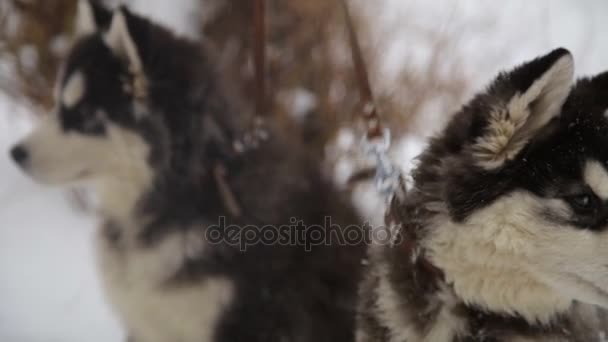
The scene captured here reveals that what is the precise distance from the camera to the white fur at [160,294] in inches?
55.7

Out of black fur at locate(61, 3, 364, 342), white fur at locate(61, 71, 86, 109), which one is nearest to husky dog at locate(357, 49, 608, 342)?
black fur at locate(61, 3, 364, 342)

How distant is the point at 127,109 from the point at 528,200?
3.40ft

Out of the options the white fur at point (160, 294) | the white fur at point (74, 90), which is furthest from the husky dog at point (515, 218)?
the white fur at point (74, 90)

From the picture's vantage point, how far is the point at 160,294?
57.0 inches

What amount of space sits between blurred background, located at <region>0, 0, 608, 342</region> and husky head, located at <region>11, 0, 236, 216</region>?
0.95 m

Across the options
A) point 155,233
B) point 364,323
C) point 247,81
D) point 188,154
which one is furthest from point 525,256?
point 247,81

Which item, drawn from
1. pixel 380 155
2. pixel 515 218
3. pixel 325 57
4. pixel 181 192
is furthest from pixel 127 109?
pixel 325 57

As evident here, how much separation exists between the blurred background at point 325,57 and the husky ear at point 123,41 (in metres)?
1.03

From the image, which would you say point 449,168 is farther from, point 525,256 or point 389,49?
point 389,49

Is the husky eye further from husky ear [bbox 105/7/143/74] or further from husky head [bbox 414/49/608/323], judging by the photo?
husky ear [bbox 105/7/143/74]

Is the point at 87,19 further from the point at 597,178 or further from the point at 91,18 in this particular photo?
the point at 597,178

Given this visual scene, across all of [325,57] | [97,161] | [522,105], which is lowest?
[522,105]

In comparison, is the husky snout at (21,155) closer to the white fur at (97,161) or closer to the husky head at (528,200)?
the white fur at (97,161)

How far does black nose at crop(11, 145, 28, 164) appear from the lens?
151cm
